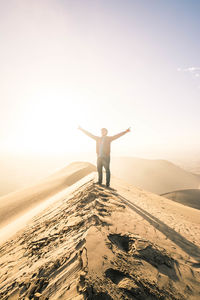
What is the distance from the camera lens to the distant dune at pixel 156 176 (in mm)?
25278

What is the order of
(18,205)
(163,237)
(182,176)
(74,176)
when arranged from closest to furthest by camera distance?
(163,237), (18,205), (74,176), (182,176)

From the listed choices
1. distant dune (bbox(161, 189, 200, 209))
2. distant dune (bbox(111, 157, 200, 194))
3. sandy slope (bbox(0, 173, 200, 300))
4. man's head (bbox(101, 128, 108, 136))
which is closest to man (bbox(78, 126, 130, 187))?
man's head (bbox(101, 128, 108, 136))

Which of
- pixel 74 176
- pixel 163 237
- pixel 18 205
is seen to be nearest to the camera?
Result: pixel 163 237

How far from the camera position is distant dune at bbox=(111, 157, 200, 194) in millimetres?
25278

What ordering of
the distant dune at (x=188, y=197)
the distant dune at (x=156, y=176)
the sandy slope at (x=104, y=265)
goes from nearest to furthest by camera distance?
the sandy slope at (x=104, y=265)
the distant dune at (x=188, y=197)
the distant dune at (x=156, y=176)

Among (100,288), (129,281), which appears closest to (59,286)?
(100,288)

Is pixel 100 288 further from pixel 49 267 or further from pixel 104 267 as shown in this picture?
pixel 49 267

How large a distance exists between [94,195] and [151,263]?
248 cm

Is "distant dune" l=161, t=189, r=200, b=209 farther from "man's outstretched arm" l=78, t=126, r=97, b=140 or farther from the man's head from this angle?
"man's outstretched arm" l=78, t=126, r=97, b=140

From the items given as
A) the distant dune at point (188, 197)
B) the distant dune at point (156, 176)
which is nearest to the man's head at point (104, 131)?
the distant dune at point (188, 197)

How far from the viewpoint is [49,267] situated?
1801mm

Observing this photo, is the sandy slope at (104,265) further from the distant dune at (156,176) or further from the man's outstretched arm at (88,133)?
the distant dune at (156,176)

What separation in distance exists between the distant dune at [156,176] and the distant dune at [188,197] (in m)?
9.82

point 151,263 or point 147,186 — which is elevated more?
point 151,263
